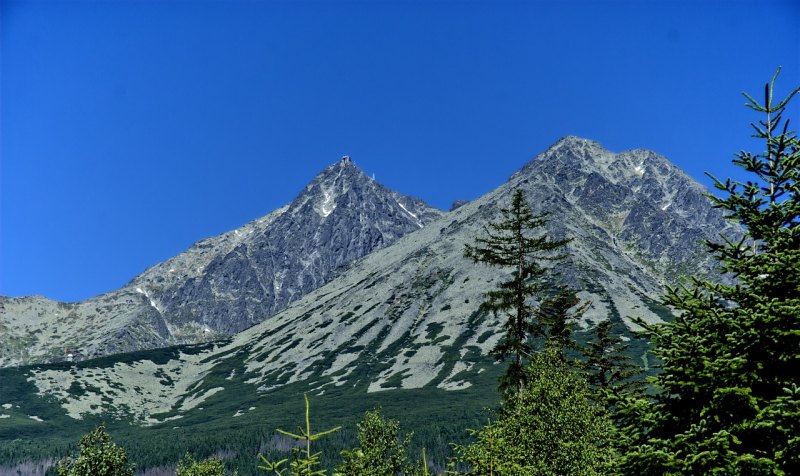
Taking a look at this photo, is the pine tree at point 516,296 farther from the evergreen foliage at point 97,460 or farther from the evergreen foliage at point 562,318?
the evergreen foliage at point 97,460

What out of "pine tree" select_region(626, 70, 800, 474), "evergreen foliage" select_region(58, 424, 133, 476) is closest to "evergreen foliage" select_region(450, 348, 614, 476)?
"pine tree" select_region(626, 70, 800, 474)

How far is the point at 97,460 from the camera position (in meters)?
24.9

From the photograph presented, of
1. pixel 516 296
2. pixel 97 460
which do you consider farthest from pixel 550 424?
pixel 97 460

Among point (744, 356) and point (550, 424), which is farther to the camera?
point (550, 424)

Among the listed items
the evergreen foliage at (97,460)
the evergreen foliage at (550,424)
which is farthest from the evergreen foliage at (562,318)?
the evergreen foliage at (97,460)

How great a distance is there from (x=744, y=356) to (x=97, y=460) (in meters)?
26.1

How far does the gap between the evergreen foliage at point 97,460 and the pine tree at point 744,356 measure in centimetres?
2209

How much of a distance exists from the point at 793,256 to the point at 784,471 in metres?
5.10

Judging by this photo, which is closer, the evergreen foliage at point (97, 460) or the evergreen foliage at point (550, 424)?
the evergreen foliage at point (97, 460)

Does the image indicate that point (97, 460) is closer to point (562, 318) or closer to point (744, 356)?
point (744, 356)

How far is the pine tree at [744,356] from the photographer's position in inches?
500

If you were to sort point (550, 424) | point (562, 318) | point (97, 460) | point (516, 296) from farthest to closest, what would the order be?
point (562, 318)
point (516, 296)
point (550, 424)
point (97, 460)

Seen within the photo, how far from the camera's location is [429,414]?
604 ft

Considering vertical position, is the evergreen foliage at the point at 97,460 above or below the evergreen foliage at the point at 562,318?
below
